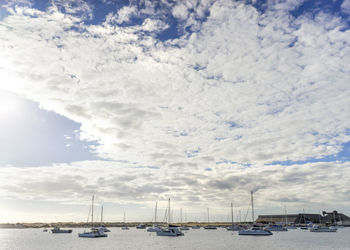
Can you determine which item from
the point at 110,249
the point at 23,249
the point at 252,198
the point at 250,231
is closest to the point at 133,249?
the point at 110,249

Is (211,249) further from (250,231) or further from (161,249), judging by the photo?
(250,231)

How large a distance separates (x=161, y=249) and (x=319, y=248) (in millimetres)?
53868

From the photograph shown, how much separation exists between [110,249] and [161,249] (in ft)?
57.9

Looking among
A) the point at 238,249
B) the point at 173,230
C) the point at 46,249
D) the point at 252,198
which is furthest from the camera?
the point at 252,198

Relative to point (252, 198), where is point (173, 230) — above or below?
below

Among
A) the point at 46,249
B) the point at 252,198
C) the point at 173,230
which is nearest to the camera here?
the point at 46,249

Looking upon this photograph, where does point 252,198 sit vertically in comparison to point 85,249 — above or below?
above

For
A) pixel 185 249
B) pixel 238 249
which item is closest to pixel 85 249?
pixel 185 249

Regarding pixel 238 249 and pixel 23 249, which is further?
pixel 23 249

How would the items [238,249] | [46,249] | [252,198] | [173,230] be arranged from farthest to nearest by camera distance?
[252,198]
[173,230]
[46,249]
[238,249]

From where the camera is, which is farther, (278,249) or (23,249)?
(23,249)

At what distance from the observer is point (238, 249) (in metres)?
103

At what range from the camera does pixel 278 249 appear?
338ft

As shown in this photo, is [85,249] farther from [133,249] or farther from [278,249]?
[278,249]
